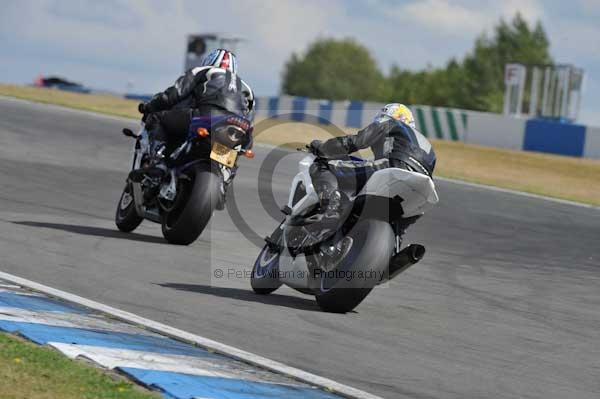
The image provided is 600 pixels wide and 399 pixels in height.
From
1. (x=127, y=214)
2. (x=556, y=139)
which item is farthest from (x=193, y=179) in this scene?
(x=556, y=139)

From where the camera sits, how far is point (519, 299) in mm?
9977

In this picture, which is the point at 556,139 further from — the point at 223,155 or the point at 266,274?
the point at 266,274

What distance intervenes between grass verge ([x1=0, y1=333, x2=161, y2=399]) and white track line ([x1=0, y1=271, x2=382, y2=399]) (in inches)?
39.5

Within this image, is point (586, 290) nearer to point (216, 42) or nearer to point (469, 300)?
point (469, 300)

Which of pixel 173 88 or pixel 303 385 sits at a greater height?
pixel 173 88

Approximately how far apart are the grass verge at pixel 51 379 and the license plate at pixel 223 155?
439 cm

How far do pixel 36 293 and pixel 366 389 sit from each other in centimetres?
254

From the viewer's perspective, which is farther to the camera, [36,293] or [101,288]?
[101,288]

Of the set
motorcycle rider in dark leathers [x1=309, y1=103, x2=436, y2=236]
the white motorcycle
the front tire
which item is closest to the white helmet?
motorcycle rider in dark leathers [x1=309, y1=103, x2=436, y2=236]

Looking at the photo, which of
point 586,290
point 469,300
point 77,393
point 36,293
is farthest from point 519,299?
point 77,393

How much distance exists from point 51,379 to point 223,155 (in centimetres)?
496

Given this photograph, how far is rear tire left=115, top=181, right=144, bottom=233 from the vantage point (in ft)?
36.6

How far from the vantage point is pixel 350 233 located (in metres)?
7.90

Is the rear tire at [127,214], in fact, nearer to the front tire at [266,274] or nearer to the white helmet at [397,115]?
the front tire at [266,274]
